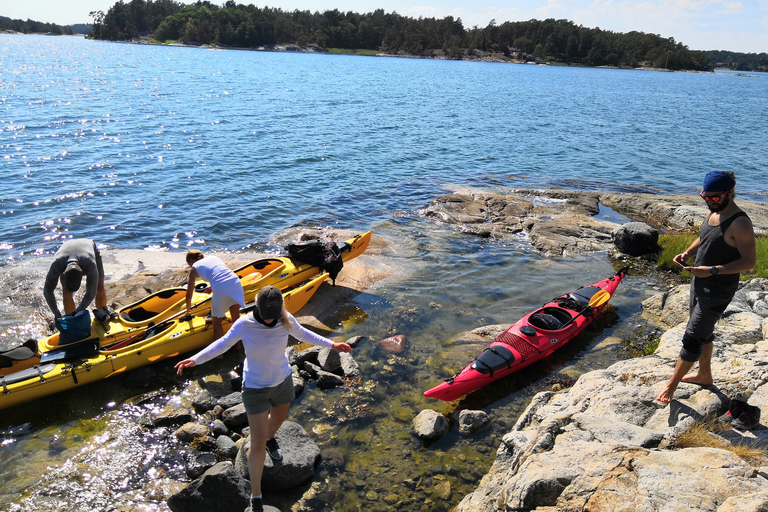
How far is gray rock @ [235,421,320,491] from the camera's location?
19.7ft

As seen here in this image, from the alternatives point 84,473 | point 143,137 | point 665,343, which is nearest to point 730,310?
point 665,343

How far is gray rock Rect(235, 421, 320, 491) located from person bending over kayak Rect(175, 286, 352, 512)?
2.28 ft

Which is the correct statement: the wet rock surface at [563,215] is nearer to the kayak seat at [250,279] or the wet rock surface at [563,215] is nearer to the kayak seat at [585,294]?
the kayak seat at [585,294]

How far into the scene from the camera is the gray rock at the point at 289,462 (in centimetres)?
600

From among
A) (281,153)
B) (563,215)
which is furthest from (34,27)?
(563,215)

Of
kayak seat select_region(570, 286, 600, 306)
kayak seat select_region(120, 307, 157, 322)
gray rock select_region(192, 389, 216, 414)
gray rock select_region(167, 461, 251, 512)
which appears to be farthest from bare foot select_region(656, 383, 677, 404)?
kayak seat select_region(120, 307, 157, 322)

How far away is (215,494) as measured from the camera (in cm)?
553

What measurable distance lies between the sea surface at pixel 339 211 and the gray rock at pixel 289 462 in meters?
0.25

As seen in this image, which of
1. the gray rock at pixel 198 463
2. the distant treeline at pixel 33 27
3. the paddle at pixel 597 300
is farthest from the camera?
the distant treeline at pixel 33 27

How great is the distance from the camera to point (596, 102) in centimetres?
5572

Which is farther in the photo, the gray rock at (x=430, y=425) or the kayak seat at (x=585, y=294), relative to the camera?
the kayak seat at (x=585, y=294)

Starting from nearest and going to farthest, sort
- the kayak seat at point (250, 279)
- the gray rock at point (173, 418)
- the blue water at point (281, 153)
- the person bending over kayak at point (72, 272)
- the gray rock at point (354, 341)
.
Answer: the gray rock at point (173, 418) < the person bending over kayak at point (72, 272) < the gray rock at point (354, 341) < the kayak seat at point (250, 279) < the blue water at point (281, 153)

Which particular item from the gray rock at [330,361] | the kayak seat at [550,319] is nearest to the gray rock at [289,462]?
the gray rock at [330,361]

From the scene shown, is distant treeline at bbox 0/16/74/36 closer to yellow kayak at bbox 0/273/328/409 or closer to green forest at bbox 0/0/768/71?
green forest at bbox 0/0/768/71
